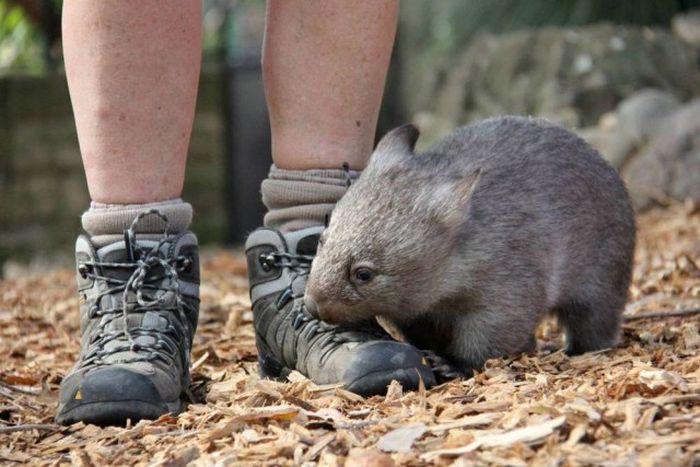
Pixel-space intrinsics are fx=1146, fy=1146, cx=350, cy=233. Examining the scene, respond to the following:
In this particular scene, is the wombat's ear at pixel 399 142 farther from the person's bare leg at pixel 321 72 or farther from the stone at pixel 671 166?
the stone at pixel 671 166

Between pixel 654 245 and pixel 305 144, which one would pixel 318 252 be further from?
pixel 654 245

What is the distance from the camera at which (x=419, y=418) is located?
2.34m

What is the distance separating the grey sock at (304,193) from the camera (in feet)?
10.1

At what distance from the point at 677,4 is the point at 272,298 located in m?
7.53

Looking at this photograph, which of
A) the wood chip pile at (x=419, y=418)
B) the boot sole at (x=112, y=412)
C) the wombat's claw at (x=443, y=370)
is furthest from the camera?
the wombat's claw at (x=443, y=370)

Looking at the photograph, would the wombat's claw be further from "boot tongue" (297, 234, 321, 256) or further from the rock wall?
the rock wall

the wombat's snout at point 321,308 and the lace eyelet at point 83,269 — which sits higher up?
the lace eyelet at point 83,269

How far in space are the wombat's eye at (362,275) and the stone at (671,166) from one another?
12.9 ft

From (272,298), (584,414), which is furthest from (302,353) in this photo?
(584,414)

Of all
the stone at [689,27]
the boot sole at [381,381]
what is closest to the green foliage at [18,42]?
the stone at [689,27]

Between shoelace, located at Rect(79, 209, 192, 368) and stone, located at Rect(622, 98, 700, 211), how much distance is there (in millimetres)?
4199

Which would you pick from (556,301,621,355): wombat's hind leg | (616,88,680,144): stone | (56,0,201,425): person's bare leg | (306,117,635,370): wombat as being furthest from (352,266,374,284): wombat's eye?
(616,88,680,144): stone

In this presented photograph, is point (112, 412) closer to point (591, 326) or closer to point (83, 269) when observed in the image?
point (83, 269)

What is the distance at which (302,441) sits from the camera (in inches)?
89.3
